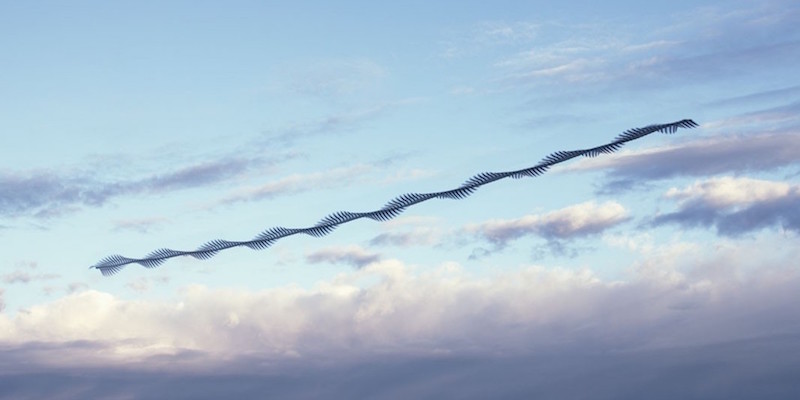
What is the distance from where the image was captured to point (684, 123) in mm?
24016

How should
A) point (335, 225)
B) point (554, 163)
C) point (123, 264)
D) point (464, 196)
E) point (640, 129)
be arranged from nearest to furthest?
point (640, 129) → point (554, 163) → point (464, 196) → point (335, 225) → point (123, 264)

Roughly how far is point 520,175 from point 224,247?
34.5ft

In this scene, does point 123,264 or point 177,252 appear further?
point 123,264

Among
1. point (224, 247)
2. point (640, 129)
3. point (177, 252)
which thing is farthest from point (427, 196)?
point (177, 252)

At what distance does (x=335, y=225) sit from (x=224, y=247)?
463 cm

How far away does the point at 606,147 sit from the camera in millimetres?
23250

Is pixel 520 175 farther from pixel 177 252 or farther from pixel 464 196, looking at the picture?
pixel 177 252

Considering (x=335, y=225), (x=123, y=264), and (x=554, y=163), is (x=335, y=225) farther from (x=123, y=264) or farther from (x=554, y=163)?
(x=123, y=264)

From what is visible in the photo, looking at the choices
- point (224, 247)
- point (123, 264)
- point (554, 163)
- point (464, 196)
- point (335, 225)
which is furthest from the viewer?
point (123, 264)

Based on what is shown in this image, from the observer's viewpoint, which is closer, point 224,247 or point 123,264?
point 224,247

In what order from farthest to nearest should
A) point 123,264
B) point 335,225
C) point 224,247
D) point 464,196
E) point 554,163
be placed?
point 123,264
point 224,247
point 335,225
point 464,196
point 554,163

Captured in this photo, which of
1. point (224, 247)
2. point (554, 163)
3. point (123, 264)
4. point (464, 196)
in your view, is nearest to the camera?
point (554, 163)

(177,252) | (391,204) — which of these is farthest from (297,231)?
(177,252)

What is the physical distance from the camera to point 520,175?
25406mm
